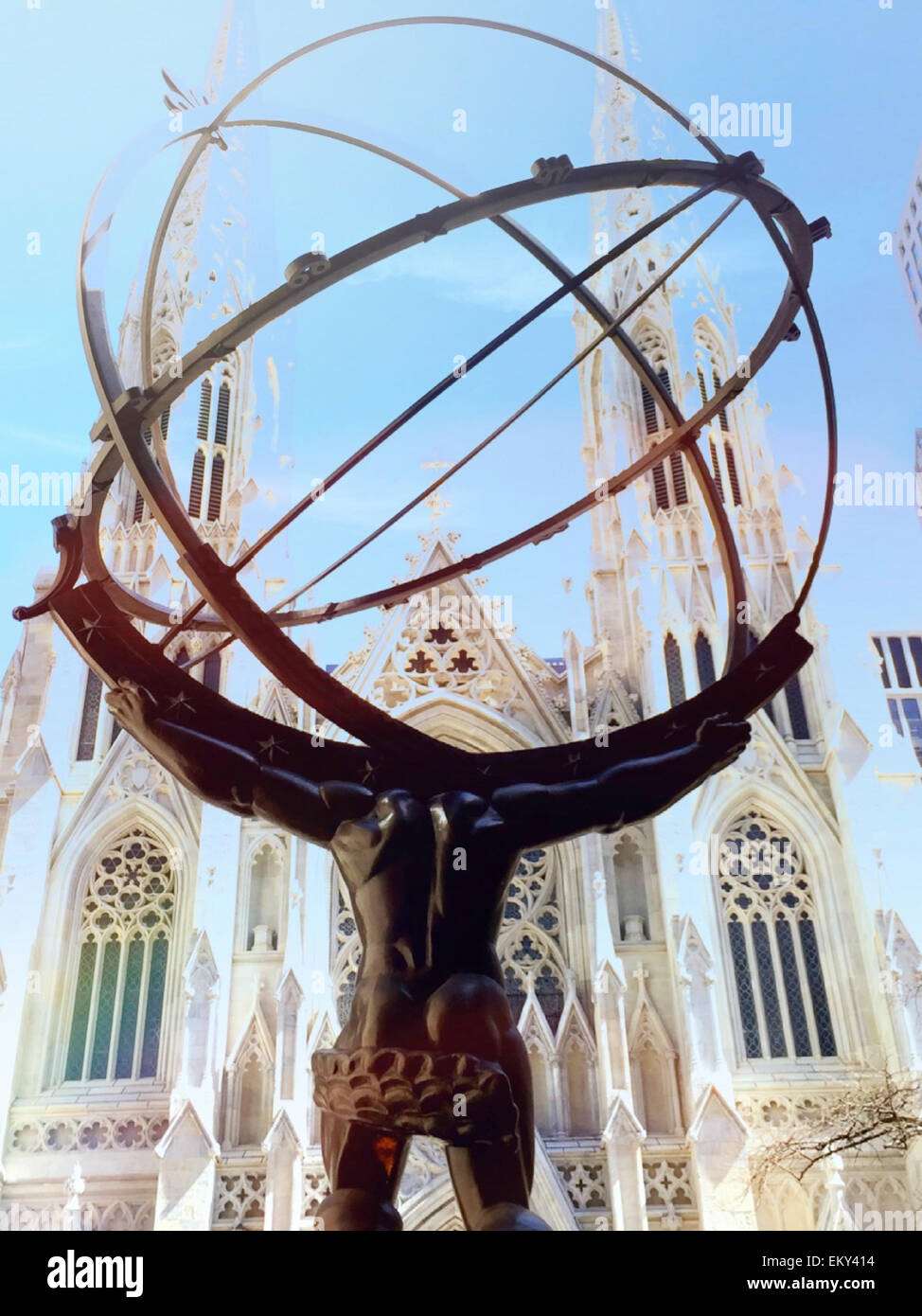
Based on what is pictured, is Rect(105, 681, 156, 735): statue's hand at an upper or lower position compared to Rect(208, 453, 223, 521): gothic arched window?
lower

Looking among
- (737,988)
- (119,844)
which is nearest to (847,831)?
(737,988)

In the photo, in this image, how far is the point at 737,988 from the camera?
52.8 ft

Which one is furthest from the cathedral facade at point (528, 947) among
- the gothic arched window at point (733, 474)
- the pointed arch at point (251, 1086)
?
the gothic arched window at point (733, 474)

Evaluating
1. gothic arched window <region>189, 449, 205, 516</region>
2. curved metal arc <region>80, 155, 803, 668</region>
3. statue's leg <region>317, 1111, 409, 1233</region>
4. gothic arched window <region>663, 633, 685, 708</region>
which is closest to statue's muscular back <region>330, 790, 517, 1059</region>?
statue's leg <region>317, 1111, 409, 1233</region>

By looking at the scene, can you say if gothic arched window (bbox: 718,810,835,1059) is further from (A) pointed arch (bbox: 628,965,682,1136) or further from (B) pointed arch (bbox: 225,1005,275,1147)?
(B) pointed arch (bbox: 225,1005,275,1147)

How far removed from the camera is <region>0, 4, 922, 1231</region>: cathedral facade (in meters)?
14.3

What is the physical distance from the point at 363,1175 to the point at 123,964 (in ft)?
42.6

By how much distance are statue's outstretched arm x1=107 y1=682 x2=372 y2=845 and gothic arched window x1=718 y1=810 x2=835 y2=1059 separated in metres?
12.6

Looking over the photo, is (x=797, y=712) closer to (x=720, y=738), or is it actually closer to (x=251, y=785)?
(x=720, y=738)

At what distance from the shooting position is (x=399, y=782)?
5.05m

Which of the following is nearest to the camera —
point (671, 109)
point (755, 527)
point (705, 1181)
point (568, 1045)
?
point (671, 109)

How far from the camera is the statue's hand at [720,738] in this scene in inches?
199
